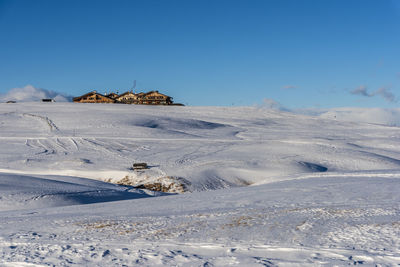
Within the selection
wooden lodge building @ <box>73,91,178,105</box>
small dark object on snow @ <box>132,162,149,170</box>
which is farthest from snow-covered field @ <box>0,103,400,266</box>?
wooden lodge building @ <box>73,91,178,105</box>

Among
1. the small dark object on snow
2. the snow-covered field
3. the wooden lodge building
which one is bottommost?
the small dark object on snow

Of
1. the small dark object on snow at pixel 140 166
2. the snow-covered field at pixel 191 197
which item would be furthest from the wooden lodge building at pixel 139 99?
the small dark object on snow at pixel 140 166

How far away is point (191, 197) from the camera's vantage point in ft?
43.0

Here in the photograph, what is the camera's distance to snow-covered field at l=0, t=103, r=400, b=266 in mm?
6699

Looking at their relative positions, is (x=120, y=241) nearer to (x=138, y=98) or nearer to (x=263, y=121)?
(x=263, y=121)

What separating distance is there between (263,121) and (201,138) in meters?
16.8

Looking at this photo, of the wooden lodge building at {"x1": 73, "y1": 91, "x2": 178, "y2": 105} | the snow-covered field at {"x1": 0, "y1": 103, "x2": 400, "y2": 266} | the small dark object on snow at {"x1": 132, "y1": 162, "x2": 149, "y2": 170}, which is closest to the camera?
the snow-covered field at {"x1": 0, "y1": 103, "x2": 400, "y2": 266}

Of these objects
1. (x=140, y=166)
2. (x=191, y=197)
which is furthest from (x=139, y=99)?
(x=191, y=197)

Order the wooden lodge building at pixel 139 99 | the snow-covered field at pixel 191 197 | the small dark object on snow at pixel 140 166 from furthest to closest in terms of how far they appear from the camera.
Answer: the wooden lodge building at pixel 139 99 < the small dark object on snow at pixel 140 166 < the snow-covered field at pixel 191 197

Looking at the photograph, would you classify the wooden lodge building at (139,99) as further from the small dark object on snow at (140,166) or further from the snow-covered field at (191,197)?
the small dark object on snow at (140,166)

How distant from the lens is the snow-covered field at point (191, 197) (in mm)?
6699

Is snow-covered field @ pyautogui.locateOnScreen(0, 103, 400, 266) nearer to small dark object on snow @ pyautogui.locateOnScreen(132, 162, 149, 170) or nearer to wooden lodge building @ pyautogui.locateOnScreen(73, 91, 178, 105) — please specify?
small dark object on snow @ pyautogui.locateOnScreen(132, 162, 149, 170)

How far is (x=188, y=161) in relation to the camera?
2642 cm

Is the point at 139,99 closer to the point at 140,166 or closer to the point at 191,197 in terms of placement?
the point at 140,166
